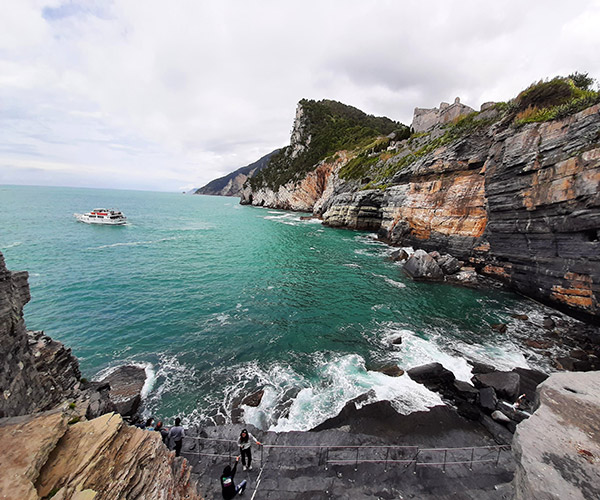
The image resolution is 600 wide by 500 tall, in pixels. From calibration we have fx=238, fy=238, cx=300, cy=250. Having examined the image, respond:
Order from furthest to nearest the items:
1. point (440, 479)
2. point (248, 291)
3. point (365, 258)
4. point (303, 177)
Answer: point (303, 177)
point (365, 258)
point (248, 291)
point (440, 479)

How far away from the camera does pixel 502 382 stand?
41.9 feet

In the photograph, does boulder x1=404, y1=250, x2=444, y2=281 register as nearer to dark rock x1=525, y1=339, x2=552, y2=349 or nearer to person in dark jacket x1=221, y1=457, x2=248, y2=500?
dark rock x1=525, y1=339, x2=552, y2=349

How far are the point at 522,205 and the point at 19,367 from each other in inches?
1321

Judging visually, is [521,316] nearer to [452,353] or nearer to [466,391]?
[452,353]

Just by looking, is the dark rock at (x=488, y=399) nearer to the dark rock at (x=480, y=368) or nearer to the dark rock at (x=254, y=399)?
the dark rock at (x=480, y=368)

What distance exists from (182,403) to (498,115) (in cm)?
4549

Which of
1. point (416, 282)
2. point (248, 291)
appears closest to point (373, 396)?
point (248, 291)

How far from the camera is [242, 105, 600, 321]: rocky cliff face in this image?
17766 millimetres

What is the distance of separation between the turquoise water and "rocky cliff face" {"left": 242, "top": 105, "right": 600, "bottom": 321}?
3.71 meters

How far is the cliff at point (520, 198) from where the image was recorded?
1788cm

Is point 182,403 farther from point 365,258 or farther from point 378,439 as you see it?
point 365,258

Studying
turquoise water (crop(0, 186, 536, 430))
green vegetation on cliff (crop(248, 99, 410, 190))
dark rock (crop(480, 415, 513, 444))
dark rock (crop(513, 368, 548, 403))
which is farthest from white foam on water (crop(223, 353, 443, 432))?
green vegetation on cliff (crop(248, 99, 410, 190))

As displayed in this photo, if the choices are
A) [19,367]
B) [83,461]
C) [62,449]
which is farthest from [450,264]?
[19,367]

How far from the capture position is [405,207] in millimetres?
40812
